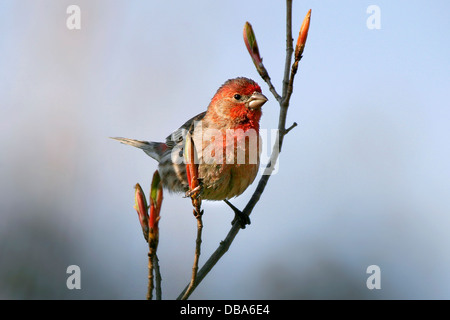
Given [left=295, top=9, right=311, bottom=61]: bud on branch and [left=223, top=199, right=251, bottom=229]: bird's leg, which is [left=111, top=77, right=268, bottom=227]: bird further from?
[left=295, top=9, right=311, bottom=61]: bud on branch

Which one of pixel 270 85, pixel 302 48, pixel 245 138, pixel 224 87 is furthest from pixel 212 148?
pixel 302 48

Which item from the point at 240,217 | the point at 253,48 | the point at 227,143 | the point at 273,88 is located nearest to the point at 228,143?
the point at 227,143

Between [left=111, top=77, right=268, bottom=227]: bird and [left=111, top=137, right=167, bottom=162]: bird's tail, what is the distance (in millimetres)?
966

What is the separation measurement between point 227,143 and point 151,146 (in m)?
2.46

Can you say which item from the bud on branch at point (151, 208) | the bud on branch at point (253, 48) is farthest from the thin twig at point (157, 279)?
the bud on branch at point (253, 48)

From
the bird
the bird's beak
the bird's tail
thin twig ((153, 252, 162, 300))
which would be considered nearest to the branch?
thin twig ((153, 252, 162, 300))

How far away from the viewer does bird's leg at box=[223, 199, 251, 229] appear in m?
5.38

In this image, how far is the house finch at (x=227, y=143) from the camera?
5754mm

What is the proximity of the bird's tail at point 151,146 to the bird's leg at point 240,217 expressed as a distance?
4.75ft

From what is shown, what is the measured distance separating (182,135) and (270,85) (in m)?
3.06

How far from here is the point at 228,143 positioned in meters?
5.94

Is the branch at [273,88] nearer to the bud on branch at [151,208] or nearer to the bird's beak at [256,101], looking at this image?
the bud on branch at [151,208]

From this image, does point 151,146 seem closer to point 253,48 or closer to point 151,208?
point 253,48
